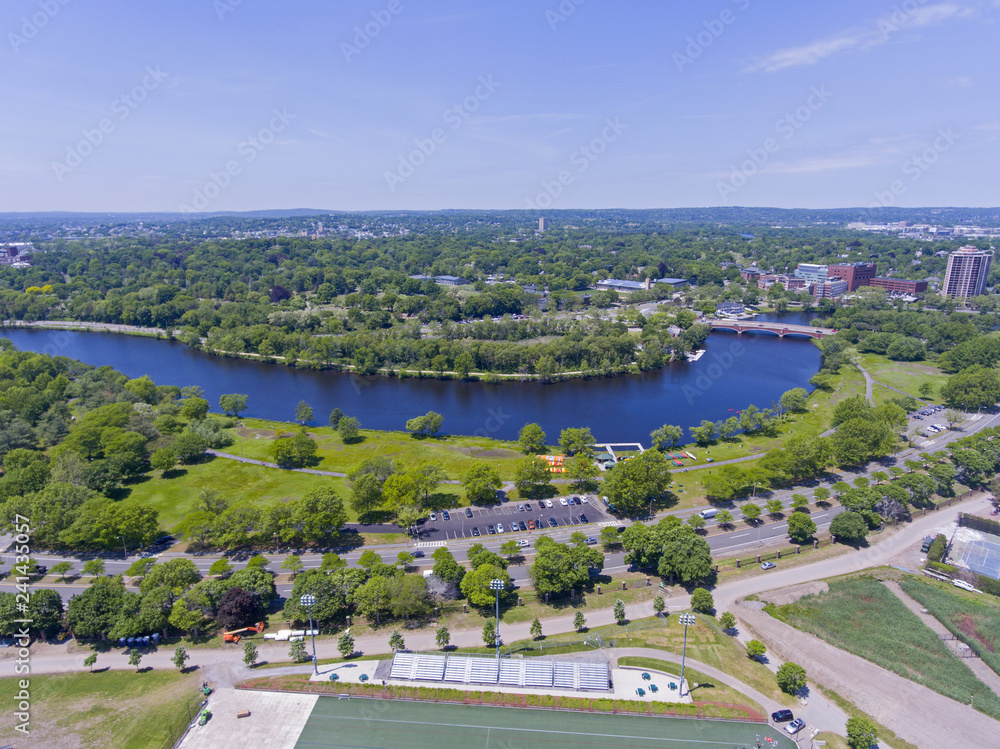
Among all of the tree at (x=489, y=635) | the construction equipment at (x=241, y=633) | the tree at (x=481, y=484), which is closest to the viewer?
the tree at (x=489, y=635)

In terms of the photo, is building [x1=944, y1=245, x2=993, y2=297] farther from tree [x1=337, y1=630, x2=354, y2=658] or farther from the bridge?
tree [x1=337, y1=630, x2=354, y2=658]

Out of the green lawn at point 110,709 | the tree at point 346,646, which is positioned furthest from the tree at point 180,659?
the tree at point 346,646

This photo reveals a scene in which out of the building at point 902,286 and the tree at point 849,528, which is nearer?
the tree at point 849,528

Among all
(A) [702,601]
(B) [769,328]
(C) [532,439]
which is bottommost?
(A) [702,601]

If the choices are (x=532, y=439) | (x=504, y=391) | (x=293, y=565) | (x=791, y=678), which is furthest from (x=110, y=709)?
(x=504, y=391)

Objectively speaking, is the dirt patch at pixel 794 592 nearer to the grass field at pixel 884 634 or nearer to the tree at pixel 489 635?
the grass field at pixel 884 634

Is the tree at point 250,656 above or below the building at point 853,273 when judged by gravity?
below

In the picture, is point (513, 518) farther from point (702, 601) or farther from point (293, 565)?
point (293, 565)
